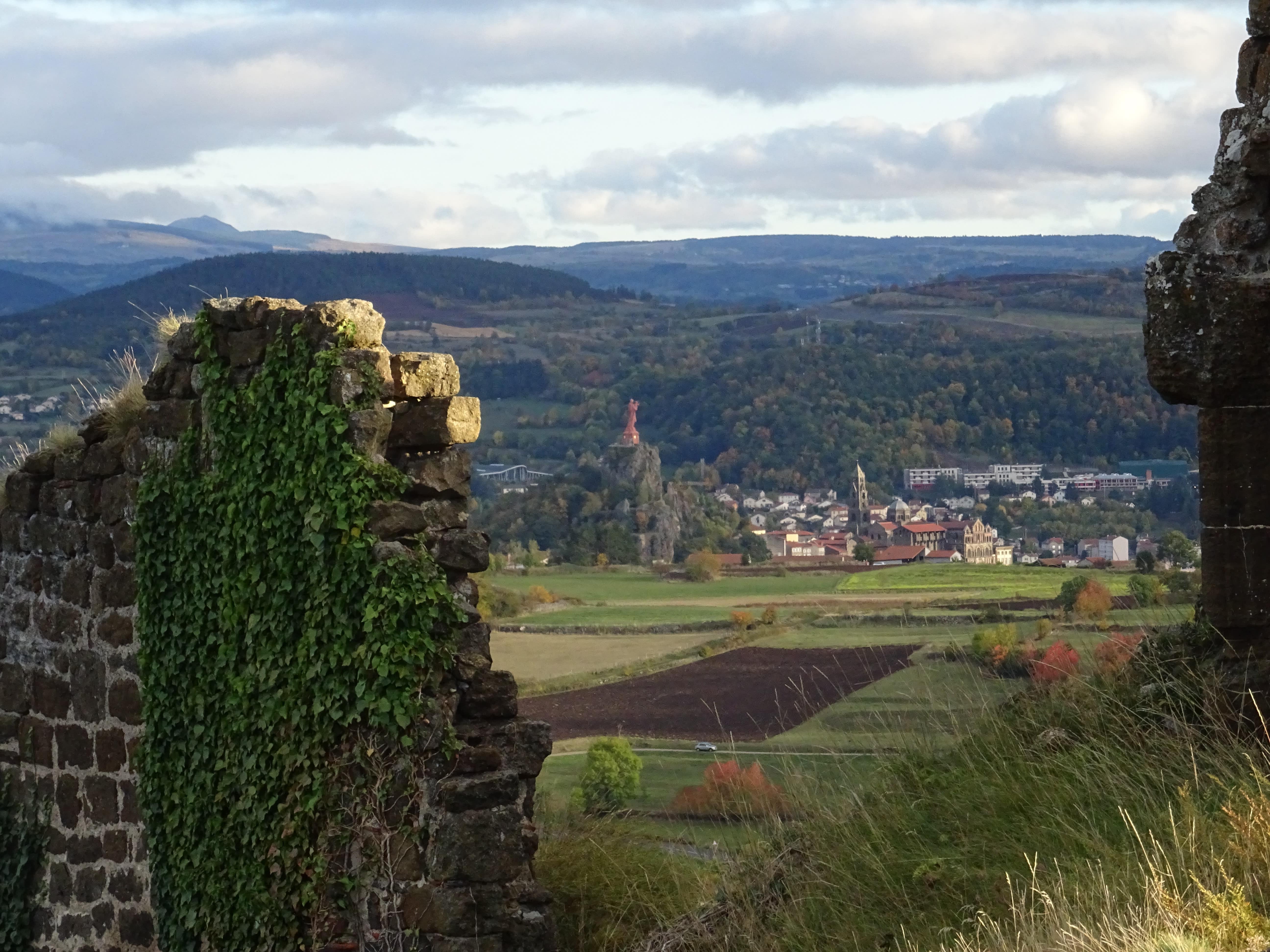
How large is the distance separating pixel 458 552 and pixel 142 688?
2.02m

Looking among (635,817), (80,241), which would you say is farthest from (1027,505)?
(80,241)

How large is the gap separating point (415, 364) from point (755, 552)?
34436 millimetres

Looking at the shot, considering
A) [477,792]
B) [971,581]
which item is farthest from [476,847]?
[971,581]

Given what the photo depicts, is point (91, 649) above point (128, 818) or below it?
above

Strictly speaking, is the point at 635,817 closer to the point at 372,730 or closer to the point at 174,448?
the point at 372,730

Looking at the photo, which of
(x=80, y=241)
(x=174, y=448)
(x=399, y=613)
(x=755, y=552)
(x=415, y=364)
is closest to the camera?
(x=399, y=613)

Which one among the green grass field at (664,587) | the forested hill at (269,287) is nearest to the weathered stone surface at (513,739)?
the green grass field at (664,587)

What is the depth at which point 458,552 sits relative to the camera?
19.9 feet

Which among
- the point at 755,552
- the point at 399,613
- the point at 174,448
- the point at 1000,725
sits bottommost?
the point at 755,552

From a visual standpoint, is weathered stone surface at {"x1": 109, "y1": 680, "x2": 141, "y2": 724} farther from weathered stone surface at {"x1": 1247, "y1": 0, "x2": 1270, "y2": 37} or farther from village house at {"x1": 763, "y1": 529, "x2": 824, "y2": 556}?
village house at {"x1": 763, "y1": 529, "x2": 824, "y2": 556}

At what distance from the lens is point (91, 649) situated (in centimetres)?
740

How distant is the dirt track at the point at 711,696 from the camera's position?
11.7 m

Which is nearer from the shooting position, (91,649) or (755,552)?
(91,649)

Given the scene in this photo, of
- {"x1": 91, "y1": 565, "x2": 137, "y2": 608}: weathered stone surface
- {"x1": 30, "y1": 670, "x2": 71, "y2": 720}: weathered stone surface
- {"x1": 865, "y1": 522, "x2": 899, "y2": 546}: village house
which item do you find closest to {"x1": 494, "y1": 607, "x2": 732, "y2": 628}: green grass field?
{"x1": 865, "y1": 522, "x2": 899, "y2": 546}: village house
